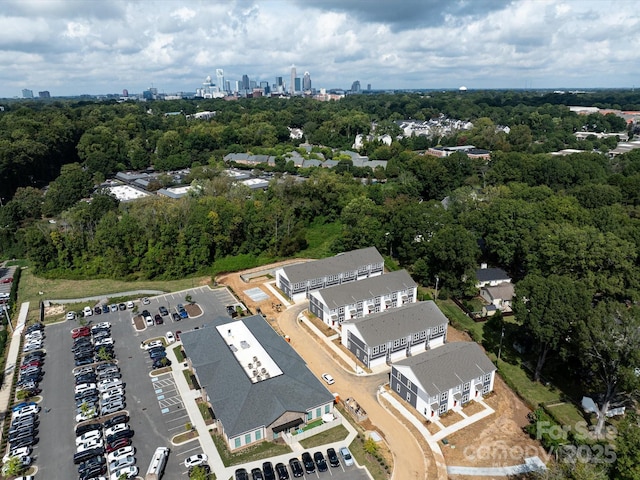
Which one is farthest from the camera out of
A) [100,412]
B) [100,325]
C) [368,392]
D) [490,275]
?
[490,275]

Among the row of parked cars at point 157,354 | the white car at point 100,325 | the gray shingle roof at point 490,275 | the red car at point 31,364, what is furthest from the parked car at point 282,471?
the gray shingle roof at point 490,275

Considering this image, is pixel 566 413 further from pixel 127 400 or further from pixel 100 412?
pixel 100 412

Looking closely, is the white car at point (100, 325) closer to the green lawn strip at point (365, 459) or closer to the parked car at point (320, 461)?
the parked car at point (320, 461)

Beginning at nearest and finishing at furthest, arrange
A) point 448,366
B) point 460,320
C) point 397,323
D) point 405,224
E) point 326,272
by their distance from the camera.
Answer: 1. point 448,366
2. point 397,323
3. point 460,320
4. point 326,272
5. point 405,224

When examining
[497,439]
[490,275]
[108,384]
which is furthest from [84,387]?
[490,275]

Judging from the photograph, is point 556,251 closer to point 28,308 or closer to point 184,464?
point 184,464

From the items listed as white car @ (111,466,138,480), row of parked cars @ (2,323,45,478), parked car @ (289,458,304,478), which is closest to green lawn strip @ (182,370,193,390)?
white car @ (111,466,138,480)

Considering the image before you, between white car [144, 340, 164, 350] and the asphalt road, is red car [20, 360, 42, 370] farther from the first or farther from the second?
white car [144, 340, 164, 350]
